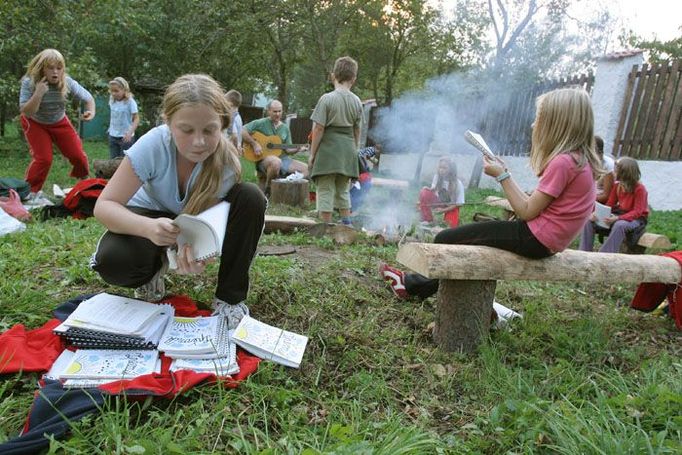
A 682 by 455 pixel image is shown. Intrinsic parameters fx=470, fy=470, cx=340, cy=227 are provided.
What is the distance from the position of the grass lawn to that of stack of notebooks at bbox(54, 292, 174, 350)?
25 centimetres

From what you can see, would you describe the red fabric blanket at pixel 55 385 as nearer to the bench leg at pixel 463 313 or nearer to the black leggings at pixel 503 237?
the bench leg at pixel 463 313

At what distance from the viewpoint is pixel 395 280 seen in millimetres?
3250

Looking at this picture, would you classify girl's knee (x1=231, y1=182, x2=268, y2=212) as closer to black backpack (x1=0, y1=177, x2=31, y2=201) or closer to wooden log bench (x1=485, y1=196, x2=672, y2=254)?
wooden log bench (x1=485, y1=196, x2=672, y2=254)

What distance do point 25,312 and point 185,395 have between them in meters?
1.08

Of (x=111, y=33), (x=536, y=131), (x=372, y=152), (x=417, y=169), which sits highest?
(x=111, y=33)

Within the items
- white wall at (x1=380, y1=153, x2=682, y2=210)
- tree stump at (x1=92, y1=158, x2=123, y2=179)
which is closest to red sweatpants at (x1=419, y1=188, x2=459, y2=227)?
white wall at (x1=380, y1=153, x2=682, y2=210)

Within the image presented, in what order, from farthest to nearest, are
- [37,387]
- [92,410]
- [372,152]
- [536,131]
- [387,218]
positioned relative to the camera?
[372,152] < [387,218] < [536,131] < [37,387] < [92,410]

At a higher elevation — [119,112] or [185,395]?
[119,112]

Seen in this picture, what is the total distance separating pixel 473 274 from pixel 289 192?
16.4 feet

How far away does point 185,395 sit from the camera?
6.02 feet

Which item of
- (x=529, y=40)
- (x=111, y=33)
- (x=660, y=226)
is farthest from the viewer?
(x=111, y=33)

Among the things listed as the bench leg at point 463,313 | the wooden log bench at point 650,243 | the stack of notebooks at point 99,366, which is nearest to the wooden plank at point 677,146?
the wooden log bench at point 650,243

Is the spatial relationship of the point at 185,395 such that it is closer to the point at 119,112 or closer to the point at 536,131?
the point at 536,131

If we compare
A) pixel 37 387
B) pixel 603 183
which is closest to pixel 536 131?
pixel 37 387
